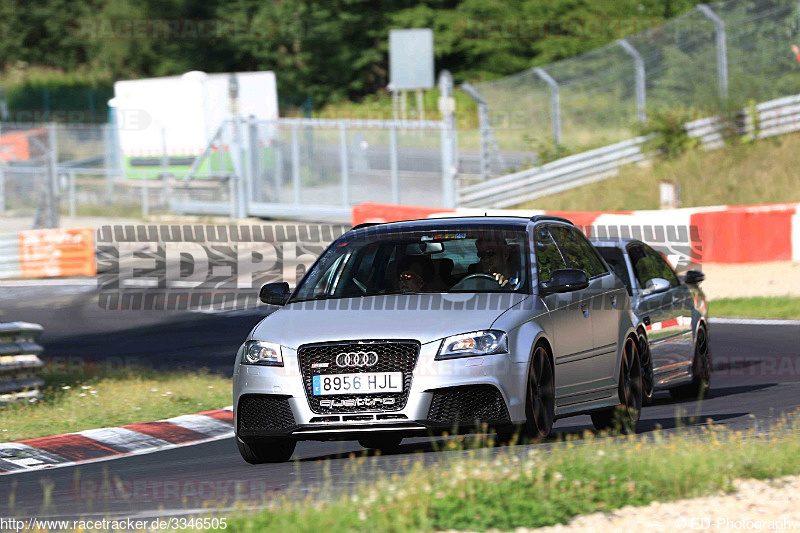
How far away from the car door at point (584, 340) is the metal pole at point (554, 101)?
20.6m

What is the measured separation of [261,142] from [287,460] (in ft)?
78.9

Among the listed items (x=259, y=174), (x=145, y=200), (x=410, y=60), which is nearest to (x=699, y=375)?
(x=259, y=174)

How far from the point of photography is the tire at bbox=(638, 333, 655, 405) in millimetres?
11125

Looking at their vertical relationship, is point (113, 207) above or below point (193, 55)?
below

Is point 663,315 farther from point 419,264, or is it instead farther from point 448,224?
point 419,264

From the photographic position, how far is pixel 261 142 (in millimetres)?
32969


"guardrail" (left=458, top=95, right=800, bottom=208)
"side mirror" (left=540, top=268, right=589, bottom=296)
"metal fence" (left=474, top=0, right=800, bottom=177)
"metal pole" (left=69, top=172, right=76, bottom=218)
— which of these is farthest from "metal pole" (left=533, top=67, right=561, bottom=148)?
"side mirror" (left=540, top=268, right=589, bottom=296)

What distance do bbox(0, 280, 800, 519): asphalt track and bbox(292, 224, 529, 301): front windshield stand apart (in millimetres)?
1118

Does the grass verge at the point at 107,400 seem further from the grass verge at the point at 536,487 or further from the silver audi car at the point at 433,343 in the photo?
the grass verge at the point at 536,487

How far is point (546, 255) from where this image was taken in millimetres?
9812

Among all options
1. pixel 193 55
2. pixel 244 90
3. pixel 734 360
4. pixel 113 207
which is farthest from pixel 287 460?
pixel 193 55

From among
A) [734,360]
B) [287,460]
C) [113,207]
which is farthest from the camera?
[113,207]

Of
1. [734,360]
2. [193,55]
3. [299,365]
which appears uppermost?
[193,55]

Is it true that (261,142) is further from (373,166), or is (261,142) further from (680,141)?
(680,141)
